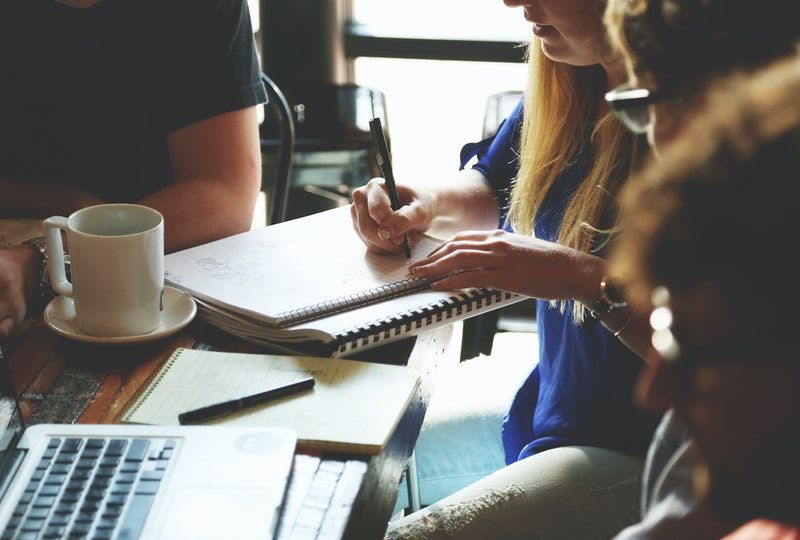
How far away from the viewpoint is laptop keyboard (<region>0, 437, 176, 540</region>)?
2.21ft

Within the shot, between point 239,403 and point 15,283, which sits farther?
point 15,283

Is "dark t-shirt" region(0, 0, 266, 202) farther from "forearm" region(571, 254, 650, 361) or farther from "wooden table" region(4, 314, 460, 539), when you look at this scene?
"forearm" region(571, 254, 650, 361)

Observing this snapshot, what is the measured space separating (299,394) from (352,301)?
0.18 m

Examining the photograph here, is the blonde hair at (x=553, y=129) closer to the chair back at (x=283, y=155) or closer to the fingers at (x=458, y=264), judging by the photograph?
the fingers at (x=458, y=264)

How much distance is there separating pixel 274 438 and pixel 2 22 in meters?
0.96

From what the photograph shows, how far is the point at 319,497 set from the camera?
74 cm

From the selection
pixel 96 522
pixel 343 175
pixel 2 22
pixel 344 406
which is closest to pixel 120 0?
pixel 2 22


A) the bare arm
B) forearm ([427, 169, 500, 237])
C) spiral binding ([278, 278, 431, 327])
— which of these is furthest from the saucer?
forearm ([427, 169, 500, 237])

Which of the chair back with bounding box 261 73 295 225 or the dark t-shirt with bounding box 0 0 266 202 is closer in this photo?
the dark t-shirt with bounding box 0 0 266 202

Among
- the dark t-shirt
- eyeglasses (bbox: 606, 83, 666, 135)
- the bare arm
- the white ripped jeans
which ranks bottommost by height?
the white ripped jeans

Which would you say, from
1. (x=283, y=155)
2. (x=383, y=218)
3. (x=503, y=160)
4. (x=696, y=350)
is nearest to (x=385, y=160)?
(x=383, y=218)

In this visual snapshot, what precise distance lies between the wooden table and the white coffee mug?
35 mm

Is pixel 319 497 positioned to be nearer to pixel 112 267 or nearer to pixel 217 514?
pixel 217 514

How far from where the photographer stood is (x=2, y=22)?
139 centimetres
